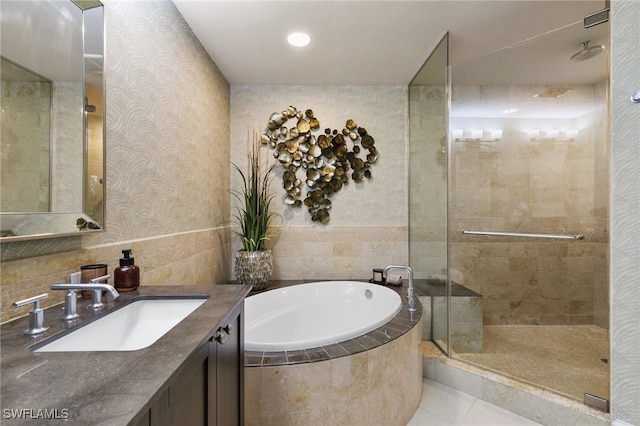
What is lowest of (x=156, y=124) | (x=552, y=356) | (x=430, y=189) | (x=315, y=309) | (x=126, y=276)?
(x=552, y=356)

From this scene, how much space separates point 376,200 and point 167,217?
6.06 ft

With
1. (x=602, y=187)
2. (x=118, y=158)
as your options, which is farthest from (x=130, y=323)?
(x=602, y=187)

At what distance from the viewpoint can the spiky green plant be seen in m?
2.37

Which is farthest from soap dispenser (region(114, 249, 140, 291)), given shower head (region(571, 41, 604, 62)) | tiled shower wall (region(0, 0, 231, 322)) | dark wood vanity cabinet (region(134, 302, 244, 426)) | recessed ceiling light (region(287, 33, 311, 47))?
shower head (region(571, 41, 604, 62))

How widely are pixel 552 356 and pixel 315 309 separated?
1.77 meters

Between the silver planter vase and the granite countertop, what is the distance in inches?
62.5

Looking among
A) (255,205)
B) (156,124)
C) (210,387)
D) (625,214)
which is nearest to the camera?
(210,387)

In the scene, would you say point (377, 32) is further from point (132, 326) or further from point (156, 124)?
point (132, 326)

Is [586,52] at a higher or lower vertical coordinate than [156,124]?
higher

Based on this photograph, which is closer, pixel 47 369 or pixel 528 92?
pixel 47 369

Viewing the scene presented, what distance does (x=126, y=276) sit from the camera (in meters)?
1.07

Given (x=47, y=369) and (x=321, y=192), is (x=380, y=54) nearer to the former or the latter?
(x=321, y=192)

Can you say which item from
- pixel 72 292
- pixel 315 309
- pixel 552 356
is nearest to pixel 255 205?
pixel 315 309

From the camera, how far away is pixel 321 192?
2.71m
